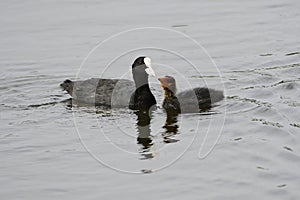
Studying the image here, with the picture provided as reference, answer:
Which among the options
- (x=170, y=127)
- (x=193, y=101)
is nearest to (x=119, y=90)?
(x=193, y=101)

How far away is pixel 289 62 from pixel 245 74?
90 cm

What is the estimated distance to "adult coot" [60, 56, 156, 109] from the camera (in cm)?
1009

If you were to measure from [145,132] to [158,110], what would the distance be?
1.13m

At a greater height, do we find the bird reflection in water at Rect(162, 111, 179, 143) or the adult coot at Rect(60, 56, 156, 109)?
the adult coot at Rect(60, 56, 156, 109)

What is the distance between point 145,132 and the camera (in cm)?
897

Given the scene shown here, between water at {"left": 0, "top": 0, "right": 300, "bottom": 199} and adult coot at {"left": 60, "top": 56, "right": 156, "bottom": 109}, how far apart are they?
27 centimetres

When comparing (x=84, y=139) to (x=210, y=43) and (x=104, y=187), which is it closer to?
(x=104, y=187)

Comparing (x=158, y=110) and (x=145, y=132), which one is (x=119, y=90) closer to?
(x=158, y=110)

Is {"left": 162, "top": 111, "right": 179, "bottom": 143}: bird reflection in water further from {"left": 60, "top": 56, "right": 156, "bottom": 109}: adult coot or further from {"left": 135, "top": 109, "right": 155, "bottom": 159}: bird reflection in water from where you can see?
{"left": 60, "top": 56, "right": 156, "bottom": 109}: adult coot

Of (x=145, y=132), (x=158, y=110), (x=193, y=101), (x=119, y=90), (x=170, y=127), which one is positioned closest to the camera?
(x=145, y=132)

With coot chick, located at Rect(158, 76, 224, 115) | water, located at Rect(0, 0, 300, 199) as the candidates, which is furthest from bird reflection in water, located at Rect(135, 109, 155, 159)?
coot chick, located at Rect(158, 76, 224, 115)

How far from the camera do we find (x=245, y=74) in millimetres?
11008

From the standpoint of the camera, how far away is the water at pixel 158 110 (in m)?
7.16

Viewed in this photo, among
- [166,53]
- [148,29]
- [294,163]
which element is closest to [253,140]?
[294,163]
